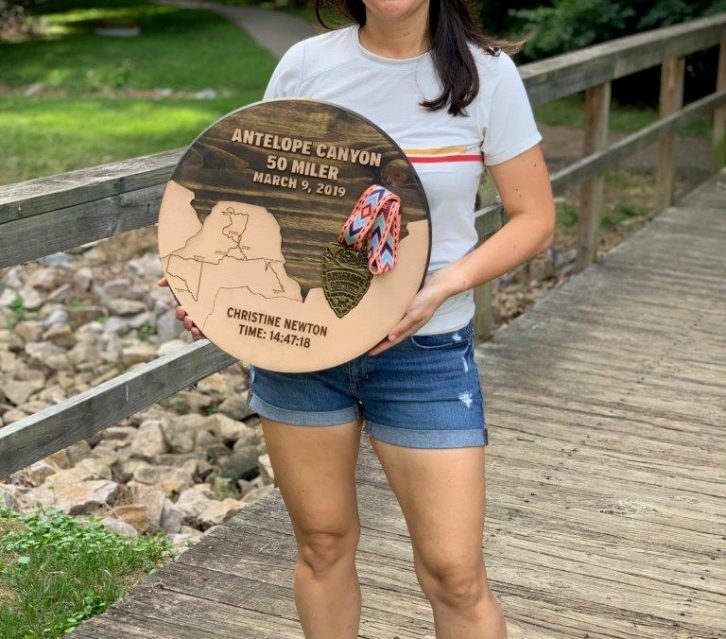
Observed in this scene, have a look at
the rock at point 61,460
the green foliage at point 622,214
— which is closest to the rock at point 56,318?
the rock at point 61,460

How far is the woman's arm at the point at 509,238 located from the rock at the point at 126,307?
216 inches

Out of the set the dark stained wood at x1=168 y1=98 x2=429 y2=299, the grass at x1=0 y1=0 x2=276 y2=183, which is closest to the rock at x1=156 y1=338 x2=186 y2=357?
the grass at x1=0 y1=0 x2=276 y2=183

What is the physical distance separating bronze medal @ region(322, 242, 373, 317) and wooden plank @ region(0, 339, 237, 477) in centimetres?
101

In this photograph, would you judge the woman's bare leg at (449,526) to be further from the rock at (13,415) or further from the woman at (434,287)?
the rock at (13,415)

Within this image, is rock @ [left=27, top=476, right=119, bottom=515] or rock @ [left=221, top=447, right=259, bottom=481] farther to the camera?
rock @ [left=221, top=447, right=259, bottom=481]

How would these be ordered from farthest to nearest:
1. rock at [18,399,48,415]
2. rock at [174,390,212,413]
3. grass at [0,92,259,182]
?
grass at [0,92,259,182] → rock at [174,390,212,413] → rock at [18,399,48,415]

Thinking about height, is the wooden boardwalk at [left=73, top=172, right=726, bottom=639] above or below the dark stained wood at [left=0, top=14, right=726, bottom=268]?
below

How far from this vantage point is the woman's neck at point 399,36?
86.4 inches

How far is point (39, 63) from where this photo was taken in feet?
58.7

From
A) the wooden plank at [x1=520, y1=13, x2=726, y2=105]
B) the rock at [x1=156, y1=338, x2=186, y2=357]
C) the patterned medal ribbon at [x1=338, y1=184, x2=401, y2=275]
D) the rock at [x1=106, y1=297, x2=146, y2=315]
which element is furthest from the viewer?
the rock at [x1=106, y1=297, x2=146, y2=315]

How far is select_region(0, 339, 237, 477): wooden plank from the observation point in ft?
9.62

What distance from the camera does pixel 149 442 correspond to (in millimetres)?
5578

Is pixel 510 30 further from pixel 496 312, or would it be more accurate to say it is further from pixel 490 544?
pixel 490 544

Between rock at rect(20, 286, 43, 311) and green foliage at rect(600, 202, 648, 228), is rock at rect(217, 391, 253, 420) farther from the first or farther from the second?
green foliage at rect(600, 202, 648, 228)
